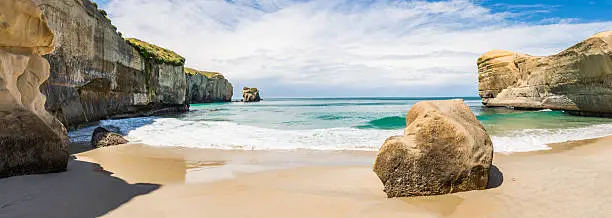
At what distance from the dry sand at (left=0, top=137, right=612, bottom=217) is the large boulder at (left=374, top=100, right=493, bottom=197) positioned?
19cm

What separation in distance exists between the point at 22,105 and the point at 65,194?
2.54m

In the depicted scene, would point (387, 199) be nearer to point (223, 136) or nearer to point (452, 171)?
point (452, 171)

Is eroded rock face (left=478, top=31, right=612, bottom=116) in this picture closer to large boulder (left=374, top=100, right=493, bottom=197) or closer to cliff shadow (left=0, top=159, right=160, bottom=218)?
large boulder (left=374, top=100, right=493, bottom=197)

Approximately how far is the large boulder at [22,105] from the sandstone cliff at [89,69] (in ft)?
8.47

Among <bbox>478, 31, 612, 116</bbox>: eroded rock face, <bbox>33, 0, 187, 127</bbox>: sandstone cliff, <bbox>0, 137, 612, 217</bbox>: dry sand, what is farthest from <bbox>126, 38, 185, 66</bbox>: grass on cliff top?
<bbox>478, 31, 612, 116</bbox>: eroded rock face

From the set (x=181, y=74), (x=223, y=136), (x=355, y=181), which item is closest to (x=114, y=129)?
(x=223, y=136)

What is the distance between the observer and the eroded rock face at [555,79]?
73.6ft

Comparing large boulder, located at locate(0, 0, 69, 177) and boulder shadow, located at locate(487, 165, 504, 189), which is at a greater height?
large boulder, located at locate(0, 0, 69, 177)

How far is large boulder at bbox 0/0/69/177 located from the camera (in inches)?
215

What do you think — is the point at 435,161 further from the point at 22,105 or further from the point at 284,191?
the point at 22,105

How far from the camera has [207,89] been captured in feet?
264

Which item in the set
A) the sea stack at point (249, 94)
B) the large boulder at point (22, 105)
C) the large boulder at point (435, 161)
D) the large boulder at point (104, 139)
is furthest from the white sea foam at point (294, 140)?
the sea stack at point (249, 94)

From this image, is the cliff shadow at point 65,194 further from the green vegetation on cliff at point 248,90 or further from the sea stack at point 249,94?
the green vegetation on cliff at point 248,90

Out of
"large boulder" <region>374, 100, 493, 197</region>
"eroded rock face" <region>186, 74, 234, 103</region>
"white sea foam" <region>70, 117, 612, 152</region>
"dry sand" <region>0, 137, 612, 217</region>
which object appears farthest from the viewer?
"eroded rock face" <region>186, 74, 234, 103</region>
